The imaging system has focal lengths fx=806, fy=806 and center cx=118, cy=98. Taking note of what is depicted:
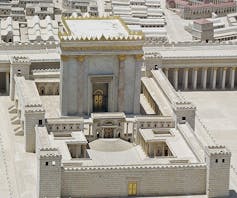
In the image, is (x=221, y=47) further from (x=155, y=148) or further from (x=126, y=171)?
(x=126, y=171)

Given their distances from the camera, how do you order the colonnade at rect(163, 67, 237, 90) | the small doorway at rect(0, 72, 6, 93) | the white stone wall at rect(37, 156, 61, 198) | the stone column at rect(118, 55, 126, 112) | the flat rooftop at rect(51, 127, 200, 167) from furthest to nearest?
1. the colonnade at rect(163, 67, 237, 90)
2. the small doorway at rect(0, 72, 6, 93)
3. the stone column at rect(118, 55, 126, 112)
4. the flat rooftop at rect(51, 127, 200, 167)
5. the white stone wall at rect(37, 156, 61, 198)

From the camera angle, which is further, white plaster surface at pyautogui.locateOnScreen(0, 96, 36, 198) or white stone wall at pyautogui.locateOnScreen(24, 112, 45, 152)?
white stone wall at pyautogui.locateOnScreen(24, 112, 45, 152)

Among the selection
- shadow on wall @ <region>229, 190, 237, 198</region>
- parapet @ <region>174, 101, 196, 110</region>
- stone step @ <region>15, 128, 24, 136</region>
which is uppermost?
parapet @ <region>174, 101, 196, 110</region>

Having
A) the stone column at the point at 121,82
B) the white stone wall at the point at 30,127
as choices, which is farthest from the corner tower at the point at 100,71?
the white stone wall at the point at 30,127

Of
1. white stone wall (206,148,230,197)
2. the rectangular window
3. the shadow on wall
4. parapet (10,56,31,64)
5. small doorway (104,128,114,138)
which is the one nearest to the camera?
white stone wall (206,148,230,197)

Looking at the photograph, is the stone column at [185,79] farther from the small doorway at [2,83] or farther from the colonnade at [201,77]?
the small doorway at [2,83]

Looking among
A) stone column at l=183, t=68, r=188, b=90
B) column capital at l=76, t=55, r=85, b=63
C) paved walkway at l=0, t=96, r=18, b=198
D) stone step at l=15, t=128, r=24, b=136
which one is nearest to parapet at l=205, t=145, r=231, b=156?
paved walkway at l=0, t=96, r=18, b=198

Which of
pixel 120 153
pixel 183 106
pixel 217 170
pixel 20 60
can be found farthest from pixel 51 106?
pixel 217 170

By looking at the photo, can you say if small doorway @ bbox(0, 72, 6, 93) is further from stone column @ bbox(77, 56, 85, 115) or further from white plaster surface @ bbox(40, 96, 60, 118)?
stone column @ bbox(77, 56, 85, 115)
